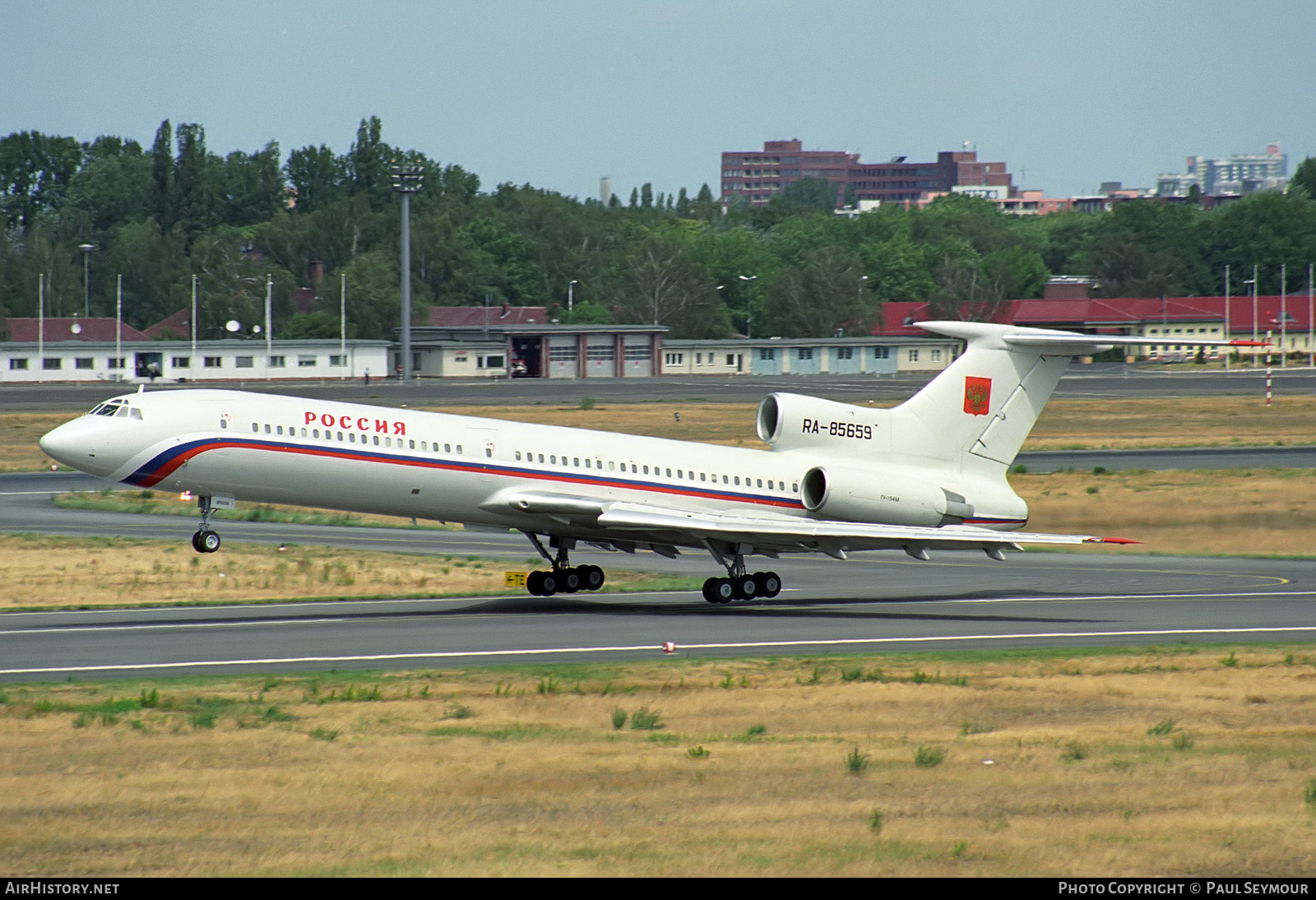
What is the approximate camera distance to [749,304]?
16338 cm

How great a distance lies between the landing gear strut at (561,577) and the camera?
31.4 meters

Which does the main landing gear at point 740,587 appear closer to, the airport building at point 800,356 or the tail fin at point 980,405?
the tail fin at point 980,405

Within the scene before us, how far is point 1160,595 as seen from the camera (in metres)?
31.2

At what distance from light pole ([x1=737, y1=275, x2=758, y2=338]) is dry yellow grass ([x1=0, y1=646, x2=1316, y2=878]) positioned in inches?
5579

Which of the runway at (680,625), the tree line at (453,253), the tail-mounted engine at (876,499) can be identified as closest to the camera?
the runway at (680,625)

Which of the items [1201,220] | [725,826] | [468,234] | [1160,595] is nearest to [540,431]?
[1160,595]

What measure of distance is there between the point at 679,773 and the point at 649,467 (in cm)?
1572

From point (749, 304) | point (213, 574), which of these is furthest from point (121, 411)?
point (749, 304)

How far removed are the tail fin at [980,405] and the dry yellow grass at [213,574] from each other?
6954mm

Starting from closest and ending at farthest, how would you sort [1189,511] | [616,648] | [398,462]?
[616,648] < [398,462] < [1189,511]

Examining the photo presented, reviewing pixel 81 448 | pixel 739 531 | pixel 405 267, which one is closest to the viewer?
pixel 81 448

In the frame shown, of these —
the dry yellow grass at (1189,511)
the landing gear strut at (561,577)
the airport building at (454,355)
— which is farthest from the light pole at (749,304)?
the landing gear strut at (561,577)

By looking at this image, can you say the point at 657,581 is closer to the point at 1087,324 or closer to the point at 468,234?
the point at 1087,324

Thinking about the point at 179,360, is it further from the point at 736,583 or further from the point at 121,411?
the point at 736,583
